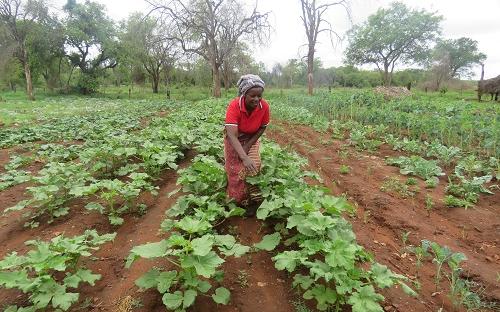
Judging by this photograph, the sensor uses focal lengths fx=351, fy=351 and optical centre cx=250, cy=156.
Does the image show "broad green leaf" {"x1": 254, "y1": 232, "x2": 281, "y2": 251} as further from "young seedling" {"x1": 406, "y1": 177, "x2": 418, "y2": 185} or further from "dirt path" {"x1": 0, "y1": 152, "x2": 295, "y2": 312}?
"young seedling" {"x1": 406, "y1": 177, "x2": 418, "y2": 185}

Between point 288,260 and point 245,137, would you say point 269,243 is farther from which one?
point 245,137

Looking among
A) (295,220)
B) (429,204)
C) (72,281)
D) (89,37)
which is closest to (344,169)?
(429,204)

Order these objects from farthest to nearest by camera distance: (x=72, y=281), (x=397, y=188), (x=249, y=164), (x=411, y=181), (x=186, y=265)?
(x=411, y=181) → (x=397, y=188) → (x=249, y=164) → (x=72, y=281) → (x=186, y=265)

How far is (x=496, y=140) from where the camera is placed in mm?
6770

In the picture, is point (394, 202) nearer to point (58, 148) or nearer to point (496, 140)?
point (496, 140)

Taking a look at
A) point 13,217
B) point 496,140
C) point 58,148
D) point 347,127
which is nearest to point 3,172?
point 58,148

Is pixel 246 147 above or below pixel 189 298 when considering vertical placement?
above

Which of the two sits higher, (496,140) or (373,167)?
(496,140)

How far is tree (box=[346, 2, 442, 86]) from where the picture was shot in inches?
1371

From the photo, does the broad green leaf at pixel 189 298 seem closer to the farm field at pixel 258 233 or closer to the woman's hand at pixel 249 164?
the farm field at pixel 258 233

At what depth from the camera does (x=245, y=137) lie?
3.97 m

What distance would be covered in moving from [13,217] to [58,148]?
349 centimetres

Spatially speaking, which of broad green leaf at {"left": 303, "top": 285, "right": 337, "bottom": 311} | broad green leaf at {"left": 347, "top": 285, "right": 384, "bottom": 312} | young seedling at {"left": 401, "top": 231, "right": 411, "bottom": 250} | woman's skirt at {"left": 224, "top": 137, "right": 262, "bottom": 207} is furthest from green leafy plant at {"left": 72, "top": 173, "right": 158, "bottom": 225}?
young seedling at {"left": 401, "top": 231, "right": 411, "bottom": 250}

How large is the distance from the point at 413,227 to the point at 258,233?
183 centimetres
